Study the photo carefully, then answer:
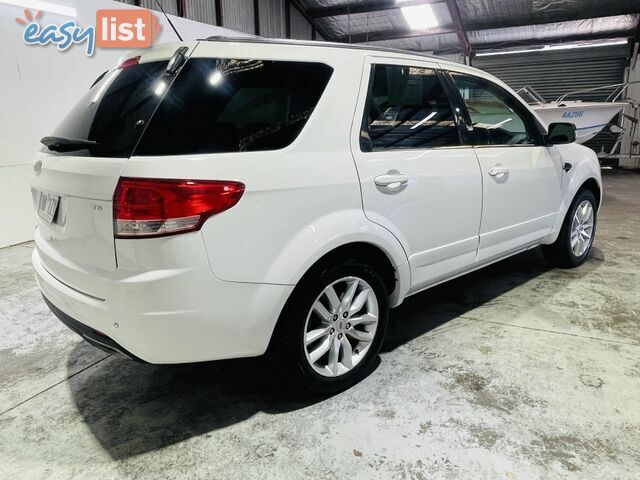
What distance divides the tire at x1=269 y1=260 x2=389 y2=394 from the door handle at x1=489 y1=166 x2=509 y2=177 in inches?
41.7

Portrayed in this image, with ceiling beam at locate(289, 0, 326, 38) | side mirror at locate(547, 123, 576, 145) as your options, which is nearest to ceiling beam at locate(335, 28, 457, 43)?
ceiling beam at locate(289, 0, 326, 38)

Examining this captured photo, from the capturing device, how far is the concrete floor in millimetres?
1745

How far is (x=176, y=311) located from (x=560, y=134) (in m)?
2.88

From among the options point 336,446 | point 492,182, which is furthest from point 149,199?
point 492,182

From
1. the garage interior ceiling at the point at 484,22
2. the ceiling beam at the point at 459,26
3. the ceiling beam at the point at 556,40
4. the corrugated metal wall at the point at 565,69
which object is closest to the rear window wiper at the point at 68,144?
the garage interior ceiling at the point at 484,22

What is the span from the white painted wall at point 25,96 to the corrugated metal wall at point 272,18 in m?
5.79

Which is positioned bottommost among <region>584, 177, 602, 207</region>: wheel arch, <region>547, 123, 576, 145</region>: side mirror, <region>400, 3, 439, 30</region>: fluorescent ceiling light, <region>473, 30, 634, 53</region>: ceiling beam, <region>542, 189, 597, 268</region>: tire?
<region>542, 189, 597, 268</region>: tire

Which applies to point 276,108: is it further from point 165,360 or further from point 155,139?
point 165,360

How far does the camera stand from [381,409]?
2061 mm

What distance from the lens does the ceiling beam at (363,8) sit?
34.9 ft

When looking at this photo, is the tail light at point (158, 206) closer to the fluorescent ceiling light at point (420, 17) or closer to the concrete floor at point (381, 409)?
the concrete floor at point (381, 409)

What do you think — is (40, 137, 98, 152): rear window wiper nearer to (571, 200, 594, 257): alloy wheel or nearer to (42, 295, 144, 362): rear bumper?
(42, 295, 144, 362): rear bumper

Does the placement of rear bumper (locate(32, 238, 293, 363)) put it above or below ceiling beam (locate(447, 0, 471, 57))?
below

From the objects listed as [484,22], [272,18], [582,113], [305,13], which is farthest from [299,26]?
[582,113]
